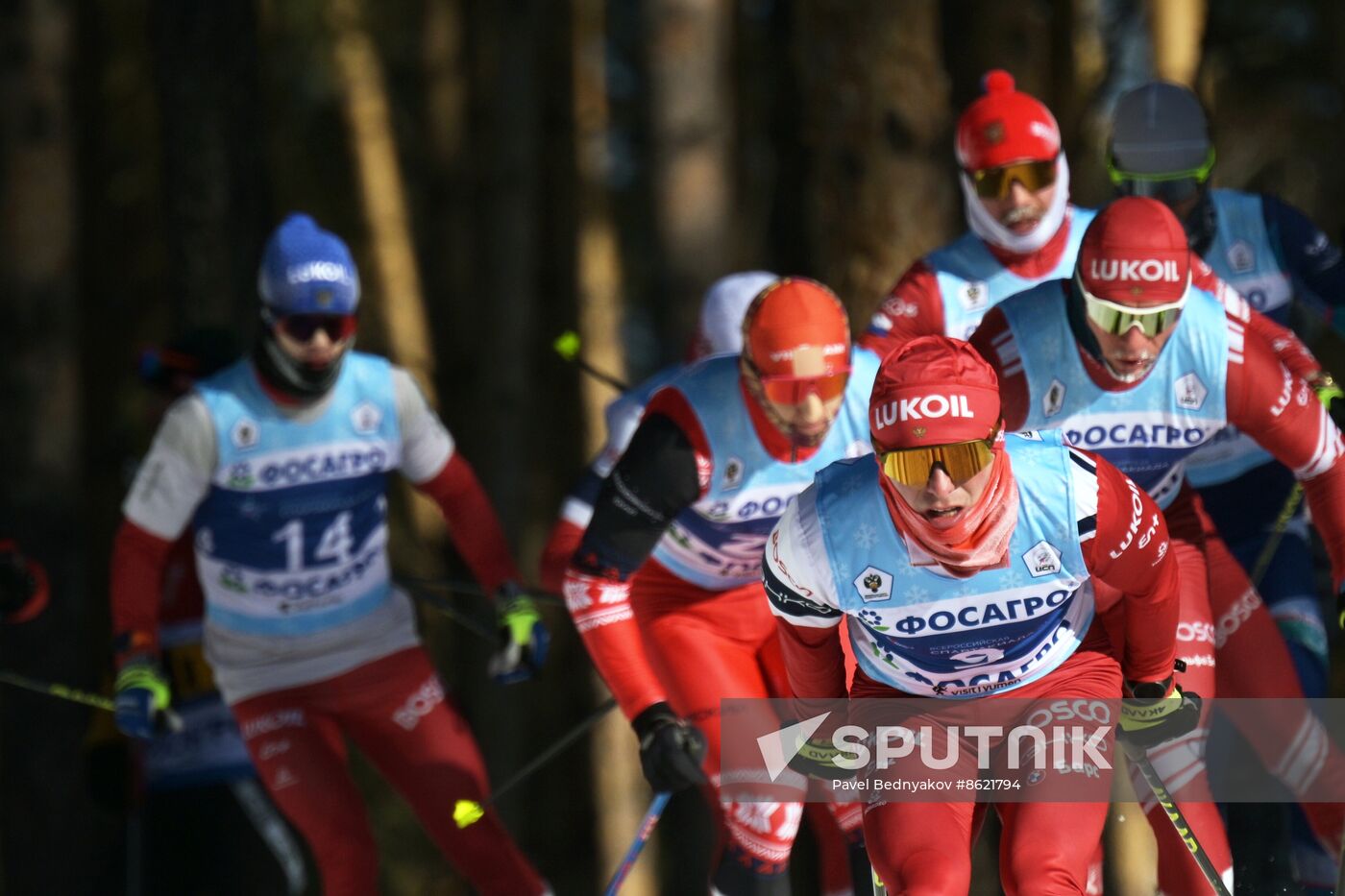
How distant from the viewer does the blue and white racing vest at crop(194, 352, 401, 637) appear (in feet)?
21.5

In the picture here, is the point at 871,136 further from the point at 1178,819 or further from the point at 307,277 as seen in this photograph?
the point at 1178,819

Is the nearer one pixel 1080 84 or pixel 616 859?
pixel 1080 84

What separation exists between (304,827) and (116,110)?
6.03 meters

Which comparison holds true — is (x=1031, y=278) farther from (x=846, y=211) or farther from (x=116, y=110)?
(x=116, y=110)

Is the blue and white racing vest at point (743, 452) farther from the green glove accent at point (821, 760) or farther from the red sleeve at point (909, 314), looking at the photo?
the green glove accent at point (821, 760)

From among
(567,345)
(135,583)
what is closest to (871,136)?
(567,345)

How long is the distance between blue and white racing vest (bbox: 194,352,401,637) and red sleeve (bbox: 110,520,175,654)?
6.9 inches

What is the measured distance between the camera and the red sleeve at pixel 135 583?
657 centimetres

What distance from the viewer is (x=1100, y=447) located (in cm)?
577

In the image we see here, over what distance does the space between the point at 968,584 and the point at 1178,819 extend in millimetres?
1033

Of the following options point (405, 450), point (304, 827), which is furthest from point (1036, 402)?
point (304, 827)

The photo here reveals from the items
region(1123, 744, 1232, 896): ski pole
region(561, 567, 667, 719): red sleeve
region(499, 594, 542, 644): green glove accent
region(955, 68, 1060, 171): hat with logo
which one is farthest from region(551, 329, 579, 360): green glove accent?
region(1123, 744, 1232, 896): ski pole

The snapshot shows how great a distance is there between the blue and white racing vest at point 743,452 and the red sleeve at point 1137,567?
3.78 ft

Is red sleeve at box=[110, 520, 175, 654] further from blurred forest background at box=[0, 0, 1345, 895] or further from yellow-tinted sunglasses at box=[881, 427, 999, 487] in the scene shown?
yellow-tinted sunglasses at box=[881, 427, 999, 487]
